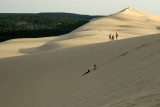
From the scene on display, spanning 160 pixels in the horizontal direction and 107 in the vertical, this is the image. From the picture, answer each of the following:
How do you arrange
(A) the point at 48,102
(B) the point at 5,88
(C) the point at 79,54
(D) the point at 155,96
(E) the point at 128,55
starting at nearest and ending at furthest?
(D) the point at 155,96 < (A) the point at 48,102 < (E) the point at 128,55 < (B) the point at 5,88 < (C) the point at 79,54

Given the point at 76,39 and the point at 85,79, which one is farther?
the point at 76,39

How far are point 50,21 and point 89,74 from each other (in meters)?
91.5

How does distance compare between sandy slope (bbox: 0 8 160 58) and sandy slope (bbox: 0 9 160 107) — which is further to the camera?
sandy slope (bbox: 0 8 160 58)

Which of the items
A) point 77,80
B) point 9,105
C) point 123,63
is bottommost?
point 9,105

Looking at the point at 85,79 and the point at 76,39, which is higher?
the point at 85,79

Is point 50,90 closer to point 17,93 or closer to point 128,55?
point 17,93

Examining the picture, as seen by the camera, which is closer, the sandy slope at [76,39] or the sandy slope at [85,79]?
the sandy slope at [85,79]

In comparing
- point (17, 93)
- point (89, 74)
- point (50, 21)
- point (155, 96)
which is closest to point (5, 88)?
A: point (17, 93)

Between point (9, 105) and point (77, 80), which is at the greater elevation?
point (77, 80)

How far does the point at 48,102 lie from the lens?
10.3m

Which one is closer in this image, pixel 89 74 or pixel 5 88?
pixel 89 74

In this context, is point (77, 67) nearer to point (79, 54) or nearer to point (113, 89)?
point (79, 54)

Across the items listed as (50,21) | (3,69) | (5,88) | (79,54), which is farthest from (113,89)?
(50,21)

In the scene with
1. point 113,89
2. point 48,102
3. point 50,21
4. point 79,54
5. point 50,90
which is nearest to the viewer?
point 113,89
